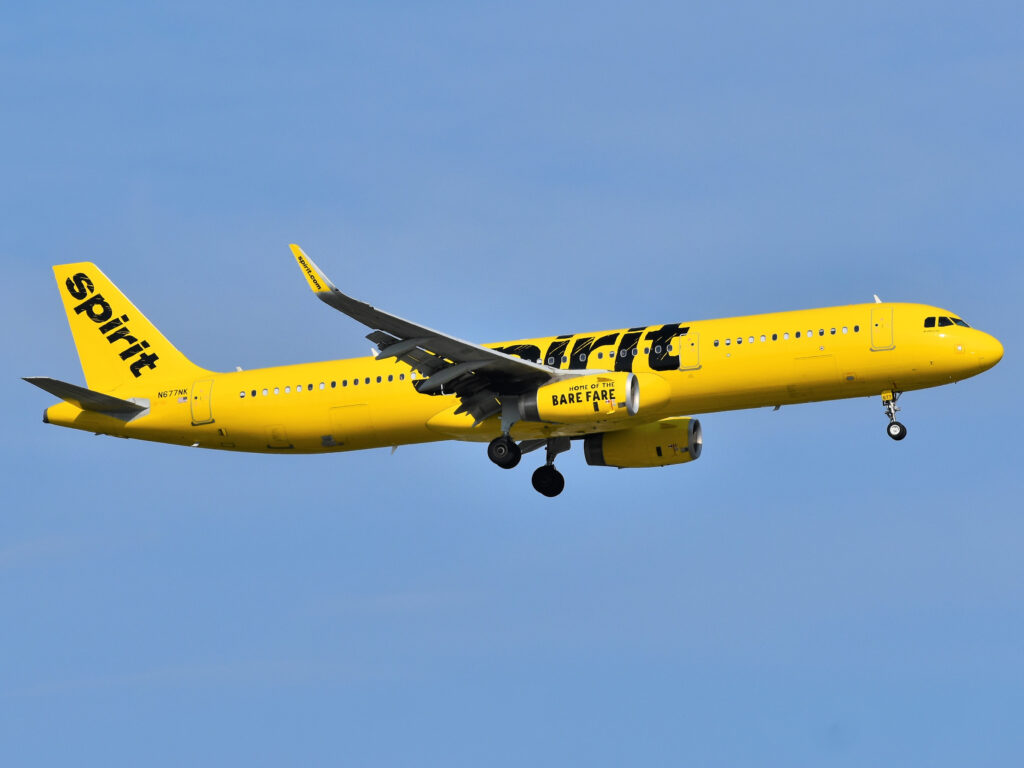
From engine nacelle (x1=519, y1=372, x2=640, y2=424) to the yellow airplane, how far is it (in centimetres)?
5

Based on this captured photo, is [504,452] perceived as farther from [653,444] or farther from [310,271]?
[310,271]

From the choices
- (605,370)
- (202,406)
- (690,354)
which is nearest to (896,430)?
(690,354)

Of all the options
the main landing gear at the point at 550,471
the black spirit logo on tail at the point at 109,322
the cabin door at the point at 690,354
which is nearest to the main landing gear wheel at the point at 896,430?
the cabin door at the point at 690,354

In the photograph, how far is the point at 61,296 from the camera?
62094mm

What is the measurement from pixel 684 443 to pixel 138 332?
21530mm

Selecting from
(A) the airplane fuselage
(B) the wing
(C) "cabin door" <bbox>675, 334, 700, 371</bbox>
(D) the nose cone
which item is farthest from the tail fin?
(D) the nose cone

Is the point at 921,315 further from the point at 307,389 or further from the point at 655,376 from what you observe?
the point at 307,389

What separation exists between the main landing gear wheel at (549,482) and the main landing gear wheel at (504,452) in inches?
194

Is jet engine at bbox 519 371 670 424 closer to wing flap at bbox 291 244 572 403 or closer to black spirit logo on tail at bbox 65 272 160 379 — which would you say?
wing flap at bbox 291 244 572 403

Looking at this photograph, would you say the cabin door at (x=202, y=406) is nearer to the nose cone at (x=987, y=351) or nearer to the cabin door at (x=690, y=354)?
the cabin door at (x=690, y=354)

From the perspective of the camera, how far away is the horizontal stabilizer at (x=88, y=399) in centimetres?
5562

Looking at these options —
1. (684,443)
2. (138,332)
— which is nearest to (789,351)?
(684,443)

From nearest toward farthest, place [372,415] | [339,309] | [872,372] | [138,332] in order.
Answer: [339,309] → [872,372] → [372,415] → [138,332]

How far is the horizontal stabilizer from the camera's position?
5562 centimetres
